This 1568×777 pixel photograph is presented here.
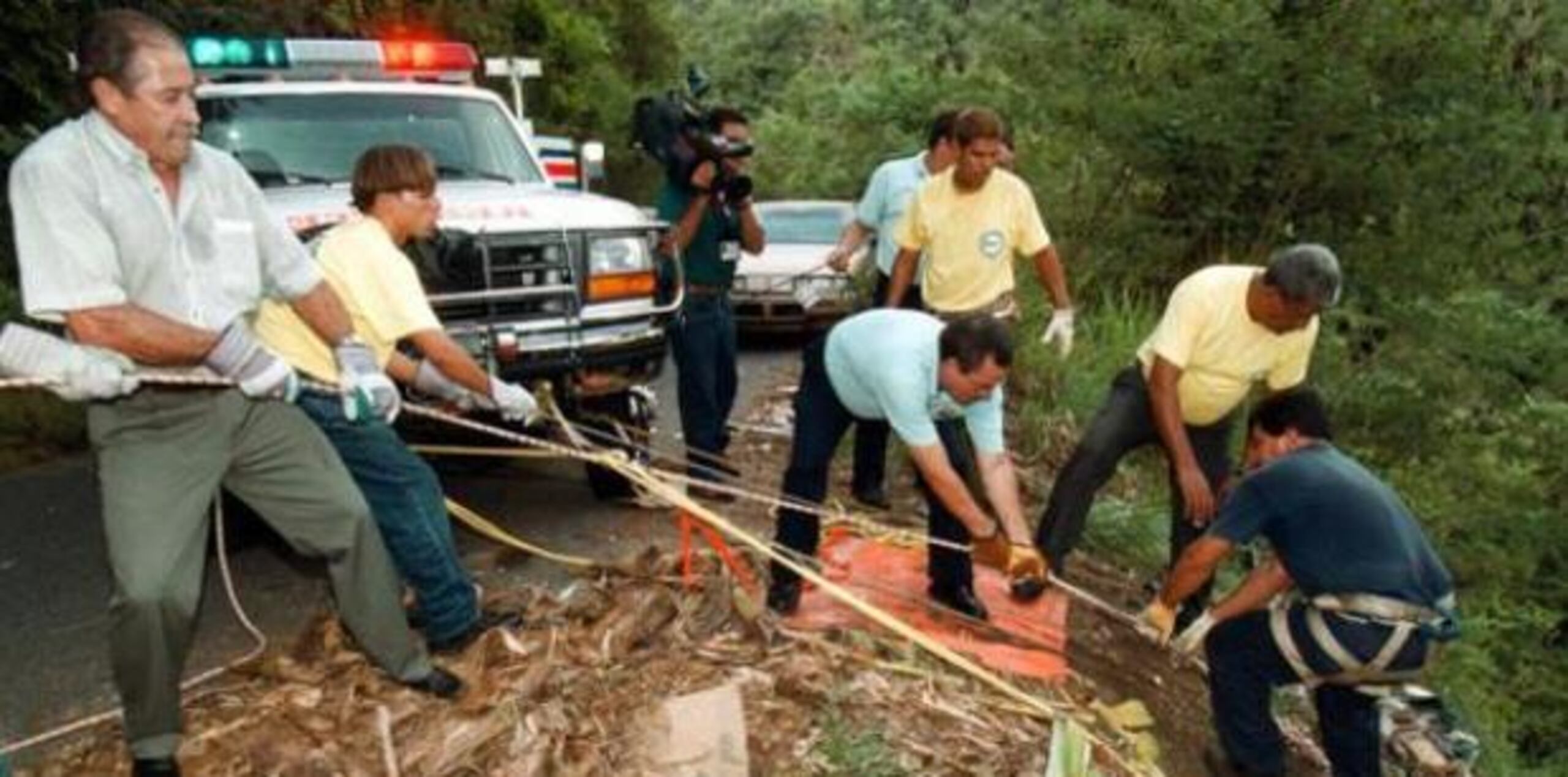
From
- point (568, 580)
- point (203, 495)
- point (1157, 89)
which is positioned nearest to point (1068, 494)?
point (568, 580)

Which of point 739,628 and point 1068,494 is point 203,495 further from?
point 1068,494

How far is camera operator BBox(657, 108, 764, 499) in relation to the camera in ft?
18.4

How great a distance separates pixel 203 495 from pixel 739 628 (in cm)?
172

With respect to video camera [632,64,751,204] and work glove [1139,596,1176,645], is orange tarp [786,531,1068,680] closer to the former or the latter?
work glove [1139,596,1176,645]

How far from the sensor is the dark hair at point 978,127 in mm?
5164

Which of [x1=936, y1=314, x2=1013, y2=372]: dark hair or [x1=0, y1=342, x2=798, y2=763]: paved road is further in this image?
[x1=0, y1=342, x2=798, y2=763]: paved road

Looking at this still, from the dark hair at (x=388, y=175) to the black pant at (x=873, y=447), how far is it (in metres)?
2.66

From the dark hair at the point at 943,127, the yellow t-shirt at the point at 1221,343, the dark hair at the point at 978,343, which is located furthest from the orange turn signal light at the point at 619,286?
the yellow t-shirt at the point at 1221,343

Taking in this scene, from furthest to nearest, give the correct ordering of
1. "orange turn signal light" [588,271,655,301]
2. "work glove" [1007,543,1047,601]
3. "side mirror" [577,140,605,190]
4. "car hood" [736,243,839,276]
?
"car hood" [736,243,839,276], "side mirror" [577,140,605,190], "orange turn signal light" [588,271,655,301], "work glove" [1007,543,1047,601]

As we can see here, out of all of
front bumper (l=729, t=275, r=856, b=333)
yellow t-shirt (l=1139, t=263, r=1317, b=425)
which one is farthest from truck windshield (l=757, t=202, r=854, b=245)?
yellow t-shirt (l=1139, t=263, r=1317, b=425)

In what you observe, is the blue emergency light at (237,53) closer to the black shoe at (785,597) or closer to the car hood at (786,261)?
the black shoe at (785,597)

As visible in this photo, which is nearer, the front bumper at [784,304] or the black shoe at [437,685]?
the black shoe at [437,685]

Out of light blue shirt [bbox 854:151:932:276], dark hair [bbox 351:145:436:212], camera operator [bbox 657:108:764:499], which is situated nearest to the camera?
dark hair [bbox 351:145:436:212]

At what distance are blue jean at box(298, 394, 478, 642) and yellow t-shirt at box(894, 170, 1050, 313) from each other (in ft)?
8.60
